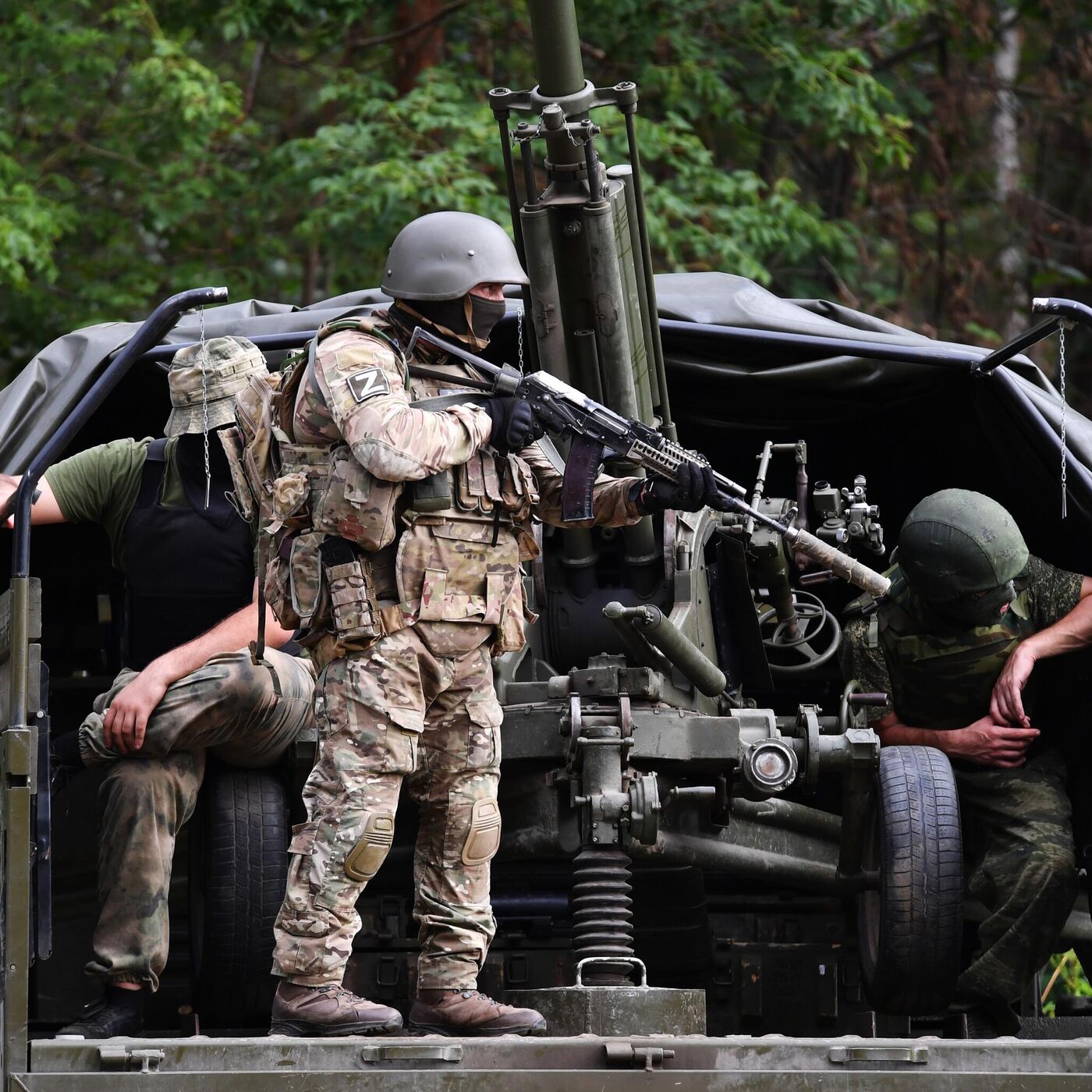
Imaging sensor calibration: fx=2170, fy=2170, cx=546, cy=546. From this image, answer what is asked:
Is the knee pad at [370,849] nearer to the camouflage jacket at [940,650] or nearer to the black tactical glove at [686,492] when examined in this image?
the black tactical glove at [686,492]

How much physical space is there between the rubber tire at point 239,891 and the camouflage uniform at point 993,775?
1.89 m

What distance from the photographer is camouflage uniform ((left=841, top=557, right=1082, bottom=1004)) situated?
620 centimetres

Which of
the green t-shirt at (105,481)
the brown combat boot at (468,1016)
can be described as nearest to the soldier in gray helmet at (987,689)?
the brown combat boot at (468,1016)

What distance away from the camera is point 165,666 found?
18.3ft

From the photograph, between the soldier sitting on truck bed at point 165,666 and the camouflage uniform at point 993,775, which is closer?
the soldier sitting on truck bed at point 165,666

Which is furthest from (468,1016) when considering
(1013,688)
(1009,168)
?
(1009,168)

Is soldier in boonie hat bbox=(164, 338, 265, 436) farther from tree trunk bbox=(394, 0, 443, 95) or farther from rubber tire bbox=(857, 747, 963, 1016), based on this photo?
tree trunk bbox=(394, 0, 443, 95)

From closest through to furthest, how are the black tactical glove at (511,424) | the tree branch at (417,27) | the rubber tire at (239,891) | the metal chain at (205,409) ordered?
1. the black tactical glove at (511,424)
2. the rubber tire at (239,891)
3. the metal chain at (205,409)
4. the tree branch at (417,27)

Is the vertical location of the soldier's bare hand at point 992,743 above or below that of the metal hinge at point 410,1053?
above

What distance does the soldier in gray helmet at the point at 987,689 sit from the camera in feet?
20.4

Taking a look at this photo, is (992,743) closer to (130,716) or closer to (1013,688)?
(1013,688)

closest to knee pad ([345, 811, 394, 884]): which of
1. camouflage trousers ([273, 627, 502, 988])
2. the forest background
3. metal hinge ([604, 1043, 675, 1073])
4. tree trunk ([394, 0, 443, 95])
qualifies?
camouflage trousers ([273, 627, 502, 988])

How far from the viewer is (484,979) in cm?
658

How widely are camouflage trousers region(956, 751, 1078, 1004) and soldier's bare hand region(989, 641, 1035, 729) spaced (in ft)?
0.61
